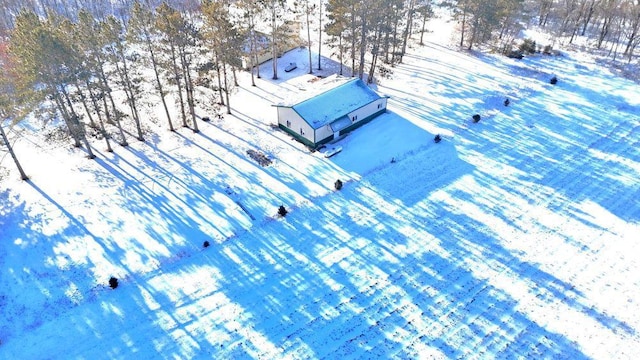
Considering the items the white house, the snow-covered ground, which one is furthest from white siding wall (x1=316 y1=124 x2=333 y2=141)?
the snow-covered ground

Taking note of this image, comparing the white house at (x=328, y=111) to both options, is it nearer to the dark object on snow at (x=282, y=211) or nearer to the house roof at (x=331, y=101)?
the house roof at (x=331, y=101)

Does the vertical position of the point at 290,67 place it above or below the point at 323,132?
above

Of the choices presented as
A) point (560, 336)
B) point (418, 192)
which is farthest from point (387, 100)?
point (560, 336)

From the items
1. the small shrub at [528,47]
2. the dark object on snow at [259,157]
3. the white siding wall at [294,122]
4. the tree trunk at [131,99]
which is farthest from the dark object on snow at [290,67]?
the small shrub at [528,47]

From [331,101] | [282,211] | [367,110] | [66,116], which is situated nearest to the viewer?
[282,211]

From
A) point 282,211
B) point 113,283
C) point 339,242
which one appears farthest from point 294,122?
point 113,283

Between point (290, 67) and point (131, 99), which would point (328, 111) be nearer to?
point (290, 67)

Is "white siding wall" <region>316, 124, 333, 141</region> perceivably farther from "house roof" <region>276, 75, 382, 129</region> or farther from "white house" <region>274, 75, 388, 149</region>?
"house roof" <region>276, 75, 382, 129</region>
